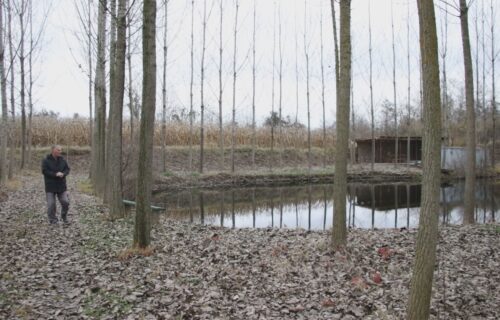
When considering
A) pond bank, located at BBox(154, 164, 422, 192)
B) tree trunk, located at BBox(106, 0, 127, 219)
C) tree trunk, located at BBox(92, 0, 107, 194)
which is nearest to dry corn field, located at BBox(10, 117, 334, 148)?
pond bank, located at BBox(154, 164, 422, 192)

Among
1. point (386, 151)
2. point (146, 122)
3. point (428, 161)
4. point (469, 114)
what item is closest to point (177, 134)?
point (386, 151)

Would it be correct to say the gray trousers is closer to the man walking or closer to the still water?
the man walking

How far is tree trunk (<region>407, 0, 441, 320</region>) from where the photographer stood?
350 cm

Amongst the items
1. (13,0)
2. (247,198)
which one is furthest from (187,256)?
(13,0)

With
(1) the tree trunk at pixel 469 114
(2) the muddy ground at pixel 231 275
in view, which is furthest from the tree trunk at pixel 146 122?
(1) the tree trunk at pixel 469 114

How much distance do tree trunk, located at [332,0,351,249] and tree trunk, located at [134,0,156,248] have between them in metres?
3.17

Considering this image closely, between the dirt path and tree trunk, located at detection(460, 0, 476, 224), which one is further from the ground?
tree trunk, located at detection(460, 0, 476, 224)

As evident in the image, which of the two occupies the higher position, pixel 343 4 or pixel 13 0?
pixel 13 0

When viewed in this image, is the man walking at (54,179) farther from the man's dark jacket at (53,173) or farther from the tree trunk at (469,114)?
the tree trunk at (469,114)

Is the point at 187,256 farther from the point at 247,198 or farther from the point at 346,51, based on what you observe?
the point at 247,198

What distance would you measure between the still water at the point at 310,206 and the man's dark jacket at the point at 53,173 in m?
5.05

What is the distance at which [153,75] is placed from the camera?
680cm

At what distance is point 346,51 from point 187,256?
4428 millimetres

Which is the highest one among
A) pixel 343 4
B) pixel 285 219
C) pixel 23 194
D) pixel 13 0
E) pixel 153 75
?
pixel 13 0
